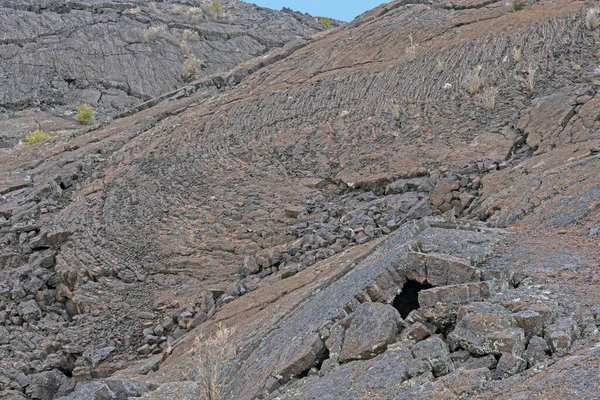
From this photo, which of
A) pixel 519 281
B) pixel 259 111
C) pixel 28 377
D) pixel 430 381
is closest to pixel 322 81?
pixel 259 111

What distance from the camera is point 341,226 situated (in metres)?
10.1

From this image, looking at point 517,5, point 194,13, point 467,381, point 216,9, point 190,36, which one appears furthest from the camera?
point 216,9

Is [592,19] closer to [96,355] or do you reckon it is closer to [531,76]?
[531,76]

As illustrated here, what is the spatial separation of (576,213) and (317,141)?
7.27 m

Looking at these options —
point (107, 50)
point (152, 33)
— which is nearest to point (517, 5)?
point (152, 33)

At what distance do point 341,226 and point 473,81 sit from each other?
4992mm

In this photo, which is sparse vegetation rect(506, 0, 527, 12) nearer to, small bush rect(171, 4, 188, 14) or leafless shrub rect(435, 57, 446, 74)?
leafless shrub rect(435, 57, 446, 74)

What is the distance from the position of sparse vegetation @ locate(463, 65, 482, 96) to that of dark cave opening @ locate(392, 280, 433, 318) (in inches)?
313

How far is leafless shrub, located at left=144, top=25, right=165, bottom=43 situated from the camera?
30.8 m

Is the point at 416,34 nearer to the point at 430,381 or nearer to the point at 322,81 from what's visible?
the point at 322,81

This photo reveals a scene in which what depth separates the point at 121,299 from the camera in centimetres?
1048

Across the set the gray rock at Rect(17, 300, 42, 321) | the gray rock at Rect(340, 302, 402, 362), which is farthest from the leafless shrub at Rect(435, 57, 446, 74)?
the gray rock at Rect(340, 302, 402, 362)

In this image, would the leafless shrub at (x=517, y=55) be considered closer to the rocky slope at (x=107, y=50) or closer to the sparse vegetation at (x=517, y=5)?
the sparse vegetation at (x=517, y=5)

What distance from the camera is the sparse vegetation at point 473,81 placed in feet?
42.0
